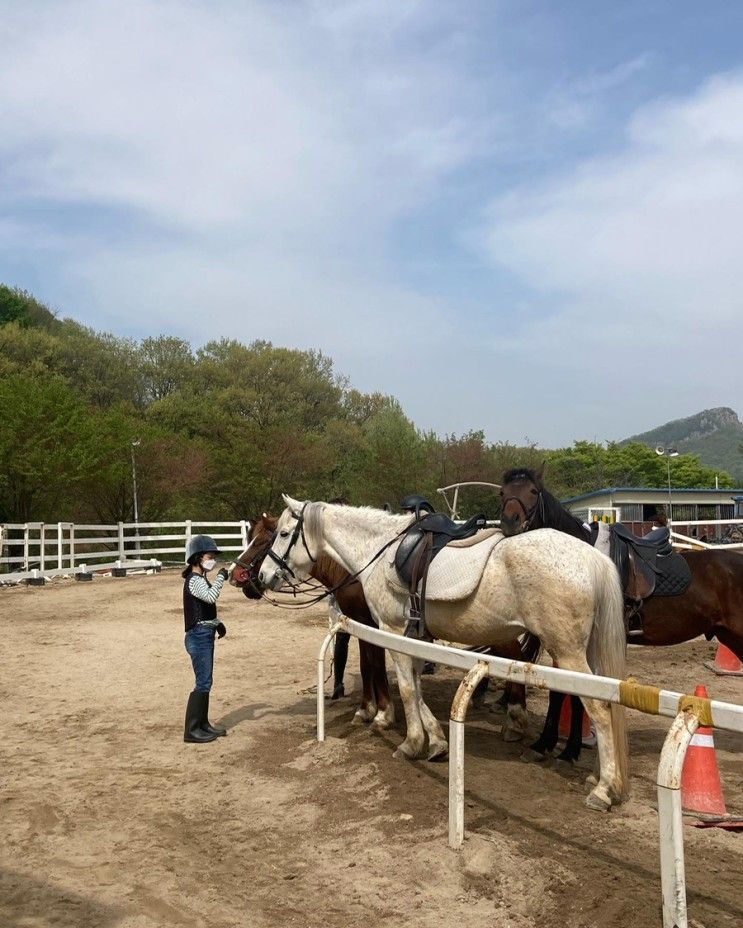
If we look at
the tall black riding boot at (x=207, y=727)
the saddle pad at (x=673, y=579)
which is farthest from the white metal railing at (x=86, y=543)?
the saddle pad at (x=673, y=579)

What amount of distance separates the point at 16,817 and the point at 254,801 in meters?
1.51

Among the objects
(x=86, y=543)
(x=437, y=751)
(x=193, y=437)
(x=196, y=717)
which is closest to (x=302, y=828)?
(x=437, y=751)

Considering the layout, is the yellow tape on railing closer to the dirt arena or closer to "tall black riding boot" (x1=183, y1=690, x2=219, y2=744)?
the dirt arena

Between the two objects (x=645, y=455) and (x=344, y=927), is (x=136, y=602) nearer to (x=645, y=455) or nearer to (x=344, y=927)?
(x=344, y=927)

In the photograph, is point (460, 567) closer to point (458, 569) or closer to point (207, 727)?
point (458, 569)

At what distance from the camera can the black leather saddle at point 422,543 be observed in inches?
241

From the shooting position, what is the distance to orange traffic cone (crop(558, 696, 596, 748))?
6.40m

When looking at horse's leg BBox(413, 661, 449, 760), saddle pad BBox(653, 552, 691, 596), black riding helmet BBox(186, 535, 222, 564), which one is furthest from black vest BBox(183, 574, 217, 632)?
saddle pad BBox(653, 552, 691, 596)

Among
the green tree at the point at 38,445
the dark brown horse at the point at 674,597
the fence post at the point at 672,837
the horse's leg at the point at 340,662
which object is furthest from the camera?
the green tree at the point at 38,445

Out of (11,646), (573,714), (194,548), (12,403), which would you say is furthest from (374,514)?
(12,403)

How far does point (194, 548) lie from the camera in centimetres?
710

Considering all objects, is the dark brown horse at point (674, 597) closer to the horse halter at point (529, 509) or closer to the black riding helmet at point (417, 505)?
the horse halter at point (529, 509)

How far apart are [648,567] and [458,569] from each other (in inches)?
66.6

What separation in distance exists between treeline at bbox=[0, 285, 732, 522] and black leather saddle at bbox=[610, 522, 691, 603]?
1436 centimetres
